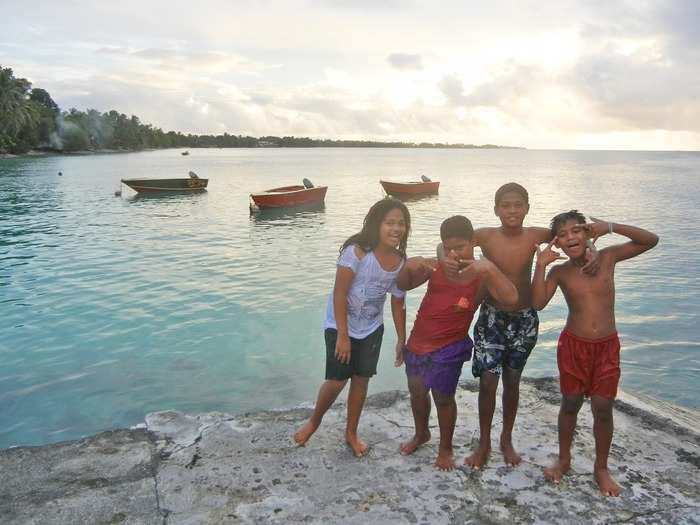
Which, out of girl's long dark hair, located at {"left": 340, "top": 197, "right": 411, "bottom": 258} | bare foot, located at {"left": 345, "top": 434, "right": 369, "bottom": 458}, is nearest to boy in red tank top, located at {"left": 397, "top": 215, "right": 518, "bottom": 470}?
girl's long dark hair, located at {"left": 340, "top": 197, "right": 411, "bottom": 258}

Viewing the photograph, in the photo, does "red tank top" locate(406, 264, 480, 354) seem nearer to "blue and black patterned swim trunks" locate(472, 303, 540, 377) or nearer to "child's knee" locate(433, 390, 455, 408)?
"blue and black patterned swim trunks" locate(472, 303, 540, 377)

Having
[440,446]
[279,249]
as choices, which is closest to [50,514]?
[440,446]

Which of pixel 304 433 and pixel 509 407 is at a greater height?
pixel 509 407

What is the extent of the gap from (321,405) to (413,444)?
A: 2.21 ft

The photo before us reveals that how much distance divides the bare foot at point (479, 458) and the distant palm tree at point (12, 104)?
88778 mm

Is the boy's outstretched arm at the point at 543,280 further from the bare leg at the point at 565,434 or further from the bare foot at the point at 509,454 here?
the bare foot at the point at 509,454

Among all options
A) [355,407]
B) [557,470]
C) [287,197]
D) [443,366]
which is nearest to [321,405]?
[355,407]

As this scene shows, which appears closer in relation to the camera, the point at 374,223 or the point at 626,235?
the point at 626,235

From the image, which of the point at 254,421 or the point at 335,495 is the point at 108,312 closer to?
the point at 254,421

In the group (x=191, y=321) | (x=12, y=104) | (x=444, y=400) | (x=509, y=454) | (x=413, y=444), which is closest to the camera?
(x=444, y=400)

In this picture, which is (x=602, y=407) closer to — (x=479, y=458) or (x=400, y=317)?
(x=479, y=458)

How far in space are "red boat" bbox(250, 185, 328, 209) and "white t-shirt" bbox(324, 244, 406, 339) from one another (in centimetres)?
2185

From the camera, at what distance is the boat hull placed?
3272cm

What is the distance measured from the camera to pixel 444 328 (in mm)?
3400
